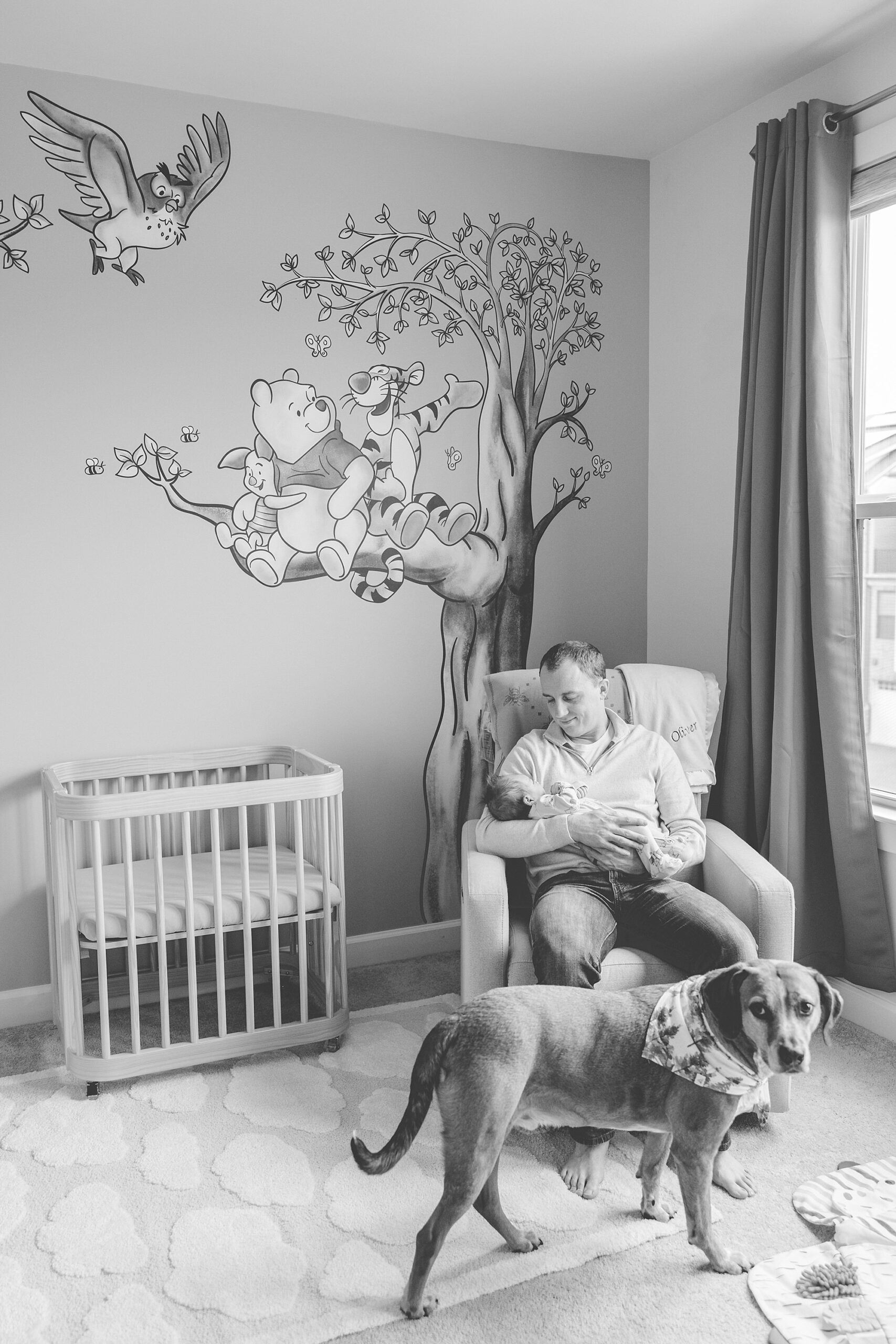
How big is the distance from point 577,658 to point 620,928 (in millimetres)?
658

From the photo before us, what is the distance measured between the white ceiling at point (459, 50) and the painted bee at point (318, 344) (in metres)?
0.65

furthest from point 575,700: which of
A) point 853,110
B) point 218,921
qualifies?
point 853,110

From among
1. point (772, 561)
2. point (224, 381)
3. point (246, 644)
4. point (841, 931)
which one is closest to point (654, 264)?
point (772, 561)

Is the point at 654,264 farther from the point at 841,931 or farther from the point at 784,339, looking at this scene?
the point at 841,931

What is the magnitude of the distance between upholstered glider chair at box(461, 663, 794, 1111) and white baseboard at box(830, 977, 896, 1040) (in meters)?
0.54

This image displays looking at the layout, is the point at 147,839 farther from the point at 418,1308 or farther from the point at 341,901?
the point at 418,1308

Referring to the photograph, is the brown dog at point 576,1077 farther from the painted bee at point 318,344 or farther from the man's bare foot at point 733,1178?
the painted bee at point 318,344

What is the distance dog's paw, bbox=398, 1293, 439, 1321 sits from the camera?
5.55 ft

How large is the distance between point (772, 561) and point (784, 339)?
60 cm

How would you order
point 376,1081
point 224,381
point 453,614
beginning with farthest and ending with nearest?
1. point 453,614
2. point 224,381
3. point 376,1081

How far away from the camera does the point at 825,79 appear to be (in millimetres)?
2729

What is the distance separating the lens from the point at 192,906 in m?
2.48

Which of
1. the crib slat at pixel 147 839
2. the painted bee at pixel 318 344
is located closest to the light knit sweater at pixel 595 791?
A: the crib slat at pixel 147 839

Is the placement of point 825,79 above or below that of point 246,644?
above
